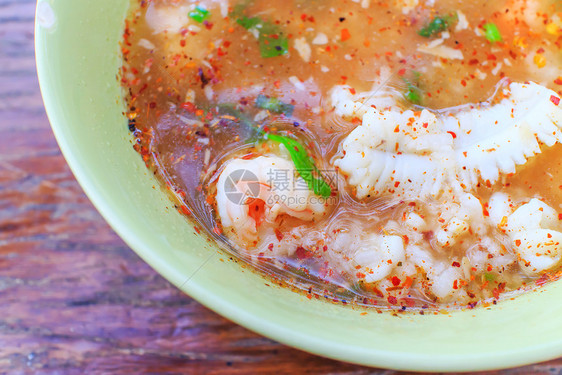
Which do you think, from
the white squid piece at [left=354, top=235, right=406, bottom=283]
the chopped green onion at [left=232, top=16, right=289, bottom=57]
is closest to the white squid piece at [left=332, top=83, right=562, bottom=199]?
the white squid piece at [left=354, top=235, right=406, bottom=283]

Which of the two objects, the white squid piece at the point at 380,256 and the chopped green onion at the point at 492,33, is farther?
the chopped green onion at the point at 492,33

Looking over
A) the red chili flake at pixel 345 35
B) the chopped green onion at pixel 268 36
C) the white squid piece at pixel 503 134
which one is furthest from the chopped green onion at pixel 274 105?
the white squid piece at pixel 503 134

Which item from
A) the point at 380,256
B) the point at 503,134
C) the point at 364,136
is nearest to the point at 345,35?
the point at 364,136

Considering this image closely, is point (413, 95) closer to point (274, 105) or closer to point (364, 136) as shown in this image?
point (364, 136)

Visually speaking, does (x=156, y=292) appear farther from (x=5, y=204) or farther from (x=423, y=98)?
(x=423, y=98)

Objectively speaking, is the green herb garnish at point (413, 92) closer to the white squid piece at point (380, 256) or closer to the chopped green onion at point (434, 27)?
the chopped green onion at point (434, 27)

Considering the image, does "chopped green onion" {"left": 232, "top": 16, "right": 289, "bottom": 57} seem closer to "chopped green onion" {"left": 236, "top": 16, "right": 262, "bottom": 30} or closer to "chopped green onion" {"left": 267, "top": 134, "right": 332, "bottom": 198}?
"chopped green onion" {"left": 236, "top": 16, "right": 262, "bottom": 30}
